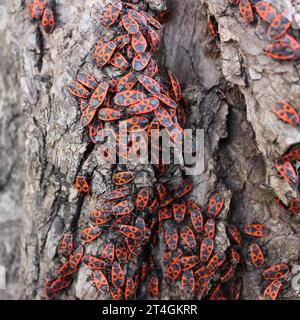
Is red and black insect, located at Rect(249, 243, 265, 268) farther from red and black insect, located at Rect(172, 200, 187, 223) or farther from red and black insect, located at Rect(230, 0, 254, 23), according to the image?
red and black insect, located at Rect(230, 0, 254, 23)

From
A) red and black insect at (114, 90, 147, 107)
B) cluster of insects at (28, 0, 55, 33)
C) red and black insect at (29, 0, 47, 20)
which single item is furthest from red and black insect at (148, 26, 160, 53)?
red and black insect at (29, 0, 47, 20)

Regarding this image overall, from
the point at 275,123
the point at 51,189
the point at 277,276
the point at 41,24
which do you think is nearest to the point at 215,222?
the point at 277,276

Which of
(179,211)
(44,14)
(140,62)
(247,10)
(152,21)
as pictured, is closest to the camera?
(247,10)

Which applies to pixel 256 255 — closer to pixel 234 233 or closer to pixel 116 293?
pixel 234 233

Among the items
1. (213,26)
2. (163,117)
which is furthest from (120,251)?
(213,26)

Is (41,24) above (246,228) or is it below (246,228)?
above

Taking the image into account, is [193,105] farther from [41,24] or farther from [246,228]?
[41,24]

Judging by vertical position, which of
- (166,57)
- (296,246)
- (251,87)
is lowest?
(296,246)
